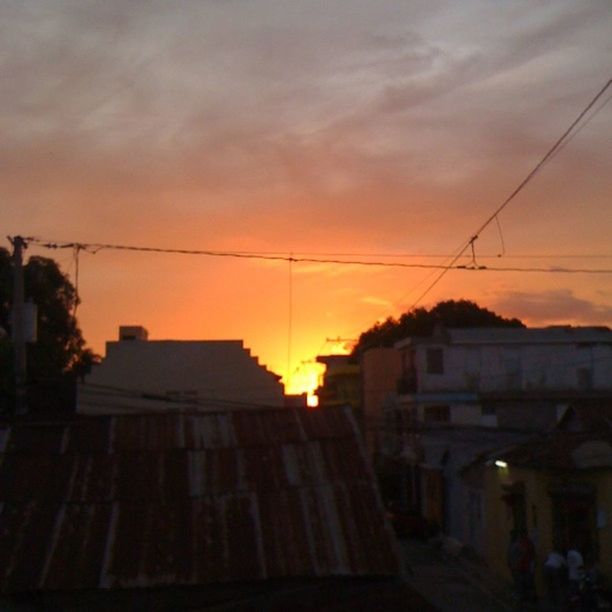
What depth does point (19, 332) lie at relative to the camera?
69.4ft

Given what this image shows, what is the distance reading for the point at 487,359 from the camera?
50.5 m

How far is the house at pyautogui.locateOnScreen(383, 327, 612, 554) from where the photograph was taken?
47344 mm

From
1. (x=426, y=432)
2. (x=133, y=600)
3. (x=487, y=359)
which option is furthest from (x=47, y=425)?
(x=487, y=359)

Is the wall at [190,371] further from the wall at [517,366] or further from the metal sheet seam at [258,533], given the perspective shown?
the metal sheet seam at [258,533]

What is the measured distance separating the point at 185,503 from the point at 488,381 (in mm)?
40014

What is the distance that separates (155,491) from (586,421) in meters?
16.7

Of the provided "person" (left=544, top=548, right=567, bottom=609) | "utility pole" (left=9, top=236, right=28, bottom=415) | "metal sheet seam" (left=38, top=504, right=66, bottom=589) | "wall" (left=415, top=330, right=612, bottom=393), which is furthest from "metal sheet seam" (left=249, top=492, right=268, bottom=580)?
"wall" (left=415, top=330, right=612, bottom=393)

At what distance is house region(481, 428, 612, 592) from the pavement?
3.07ft

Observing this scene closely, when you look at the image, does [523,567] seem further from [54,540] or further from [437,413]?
[437,413]

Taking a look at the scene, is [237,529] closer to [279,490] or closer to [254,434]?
[279,490]

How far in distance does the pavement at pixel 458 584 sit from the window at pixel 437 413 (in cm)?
1294

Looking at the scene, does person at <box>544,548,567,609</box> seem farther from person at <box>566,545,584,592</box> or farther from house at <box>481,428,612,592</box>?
person at <box>566,545,584,592</box>

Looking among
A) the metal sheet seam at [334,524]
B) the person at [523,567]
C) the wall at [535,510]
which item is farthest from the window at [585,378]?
the metal sheet seam at [334,524]

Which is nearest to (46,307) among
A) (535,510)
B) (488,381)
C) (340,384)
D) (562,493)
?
(488,381)
